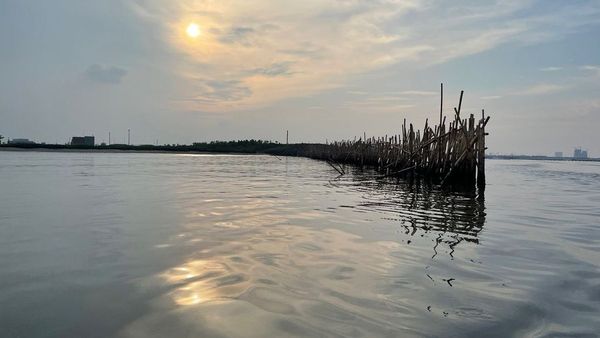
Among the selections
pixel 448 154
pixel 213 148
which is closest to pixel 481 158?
pixel 448 154

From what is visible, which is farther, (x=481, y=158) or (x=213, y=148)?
Result: (x=213, y=148)

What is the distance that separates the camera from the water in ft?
10.5

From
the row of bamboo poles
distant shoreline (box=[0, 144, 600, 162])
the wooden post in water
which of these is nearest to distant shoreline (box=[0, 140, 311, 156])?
distant shoreline (box=[0, 144, 600, 162])

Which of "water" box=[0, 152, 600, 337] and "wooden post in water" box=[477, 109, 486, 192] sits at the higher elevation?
"wooden post in water" box=[477, 109, 486, 192]

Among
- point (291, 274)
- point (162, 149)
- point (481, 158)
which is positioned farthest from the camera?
point (162, 149)

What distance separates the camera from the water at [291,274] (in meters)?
3.19

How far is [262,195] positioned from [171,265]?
802 cm

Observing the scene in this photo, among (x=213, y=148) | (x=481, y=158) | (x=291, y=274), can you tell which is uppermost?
(x=213, y=148)

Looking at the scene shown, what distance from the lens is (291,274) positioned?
14.6 feet

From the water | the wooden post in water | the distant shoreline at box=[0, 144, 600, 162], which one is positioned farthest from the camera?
the distant shoreline at box=[0, 144, 600, 162]

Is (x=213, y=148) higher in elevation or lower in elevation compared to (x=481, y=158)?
higher

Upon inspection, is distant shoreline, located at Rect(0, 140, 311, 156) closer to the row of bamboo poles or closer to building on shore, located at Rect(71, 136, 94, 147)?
building on shore, located at Rect(71, 136, 94, 147)

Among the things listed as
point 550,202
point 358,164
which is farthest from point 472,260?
point 358,164

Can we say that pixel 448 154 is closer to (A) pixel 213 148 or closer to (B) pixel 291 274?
(B) pixel 291 274
